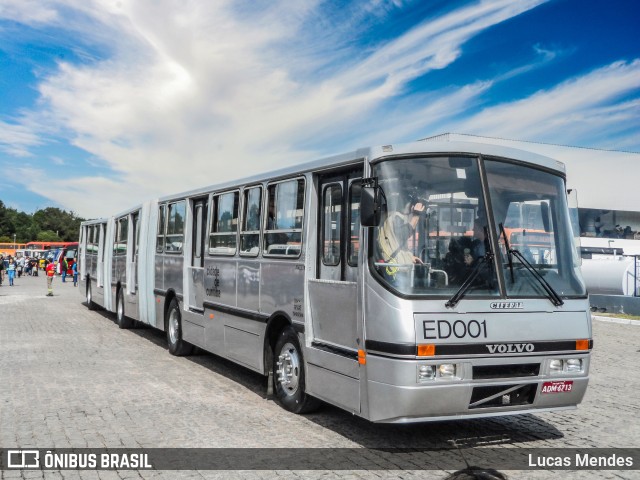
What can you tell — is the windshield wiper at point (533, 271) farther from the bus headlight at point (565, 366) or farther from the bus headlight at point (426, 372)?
the bus headlight at point (426, 372)

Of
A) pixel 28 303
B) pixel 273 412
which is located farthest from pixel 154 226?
pixel 28 303

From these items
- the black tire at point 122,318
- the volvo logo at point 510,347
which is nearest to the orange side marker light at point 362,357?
the volvo logo at point 510,347

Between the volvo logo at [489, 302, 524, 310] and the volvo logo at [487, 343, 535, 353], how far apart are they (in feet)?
1.08

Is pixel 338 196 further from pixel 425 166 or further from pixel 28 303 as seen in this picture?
pixel 28 303

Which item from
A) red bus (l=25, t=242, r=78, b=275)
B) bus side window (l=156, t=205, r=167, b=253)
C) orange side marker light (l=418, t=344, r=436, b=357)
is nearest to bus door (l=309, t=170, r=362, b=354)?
orange side marker light (l=418, t=344, r=436, b=357)

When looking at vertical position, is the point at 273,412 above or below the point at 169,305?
below

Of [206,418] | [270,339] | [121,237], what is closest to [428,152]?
[270,339]

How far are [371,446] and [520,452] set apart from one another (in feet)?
4.62

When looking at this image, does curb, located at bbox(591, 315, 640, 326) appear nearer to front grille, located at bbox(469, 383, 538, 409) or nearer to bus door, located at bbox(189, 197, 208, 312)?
Answer: bus door, located at bbox(189, 197, 208, 312)

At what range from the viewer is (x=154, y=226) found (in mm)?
14172

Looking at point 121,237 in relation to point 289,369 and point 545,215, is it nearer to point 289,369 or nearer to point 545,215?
point 289,369

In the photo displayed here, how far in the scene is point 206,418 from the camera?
24.6 feet

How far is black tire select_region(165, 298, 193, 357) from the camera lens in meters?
12.2

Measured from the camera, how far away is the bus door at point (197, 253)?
439 inches
